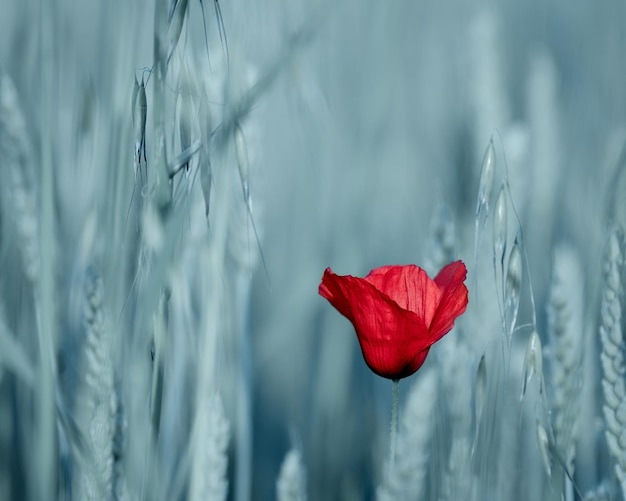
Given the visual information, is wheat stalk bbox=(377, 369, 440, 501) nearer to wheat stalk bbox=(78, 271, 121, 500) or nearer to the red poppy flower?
the red poppy flower

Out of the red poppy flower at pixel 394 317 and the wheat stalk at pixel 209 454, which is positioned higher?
the red poppy flower at pixel 394 317

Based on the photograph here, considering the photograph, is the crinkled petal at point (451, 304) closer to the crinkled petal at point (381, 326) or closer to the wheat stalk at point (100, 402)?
the crinkled petal at point (381, 326)

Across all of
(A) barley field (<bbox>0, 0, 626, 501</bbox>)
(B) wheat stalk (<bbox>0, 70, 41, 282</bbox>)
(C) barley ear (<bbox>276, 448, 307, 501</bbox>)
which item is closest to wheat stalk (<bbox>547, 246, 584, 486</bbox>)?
(A) barley field (<bbox>0, 0, 626, 501</bbox>)

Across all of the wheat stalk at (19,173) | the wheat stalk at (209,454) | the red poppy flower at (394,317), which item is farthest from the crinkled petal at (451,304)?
the wheat stalk at (19,173)

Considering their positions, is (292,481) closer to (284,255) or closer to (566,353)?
(566,353)

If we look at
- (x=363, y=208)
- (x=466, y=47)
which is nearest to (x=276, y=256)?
(x=466, y=47)

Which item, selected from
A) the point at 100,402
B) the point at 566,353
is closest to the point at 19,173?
the point at 100,402

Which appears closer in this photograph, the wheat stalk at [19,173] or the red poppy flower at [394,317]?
the red poppy flower at [394,317]
